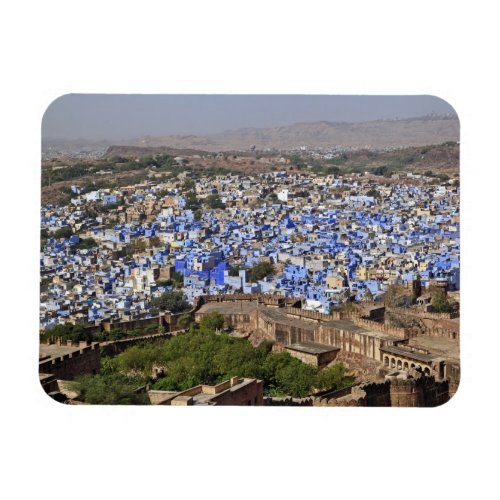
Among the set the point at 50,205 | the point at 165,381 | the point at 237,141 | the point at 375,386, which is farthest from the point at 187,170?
the point at 375,386

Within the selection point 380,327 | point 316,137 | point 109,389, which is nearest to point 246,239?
point 316,137

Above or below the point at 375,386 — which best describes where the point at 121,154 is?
above

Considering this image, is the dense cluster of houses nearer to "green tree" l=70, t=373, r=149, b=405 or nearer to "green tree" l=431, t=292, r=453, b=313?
"green tree" l=431, t=292, r=453, b=313

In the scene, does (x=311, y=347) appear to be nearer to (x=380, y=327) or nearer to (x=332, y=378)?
(x=332, y=378)

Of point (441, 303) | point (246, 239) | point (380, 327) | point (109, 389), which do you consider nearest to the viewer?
point (109, 389)

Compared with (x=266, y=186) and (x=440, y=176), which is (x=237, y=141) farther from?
(x=440, y=176)

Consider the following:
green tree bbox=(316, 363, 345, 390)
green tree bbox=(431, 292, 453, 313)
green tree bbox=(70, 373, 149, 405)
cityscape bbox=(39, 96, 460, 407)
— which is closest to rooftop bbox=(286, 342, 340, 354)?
cityscape bbox=(39, 96, 460, 407)
